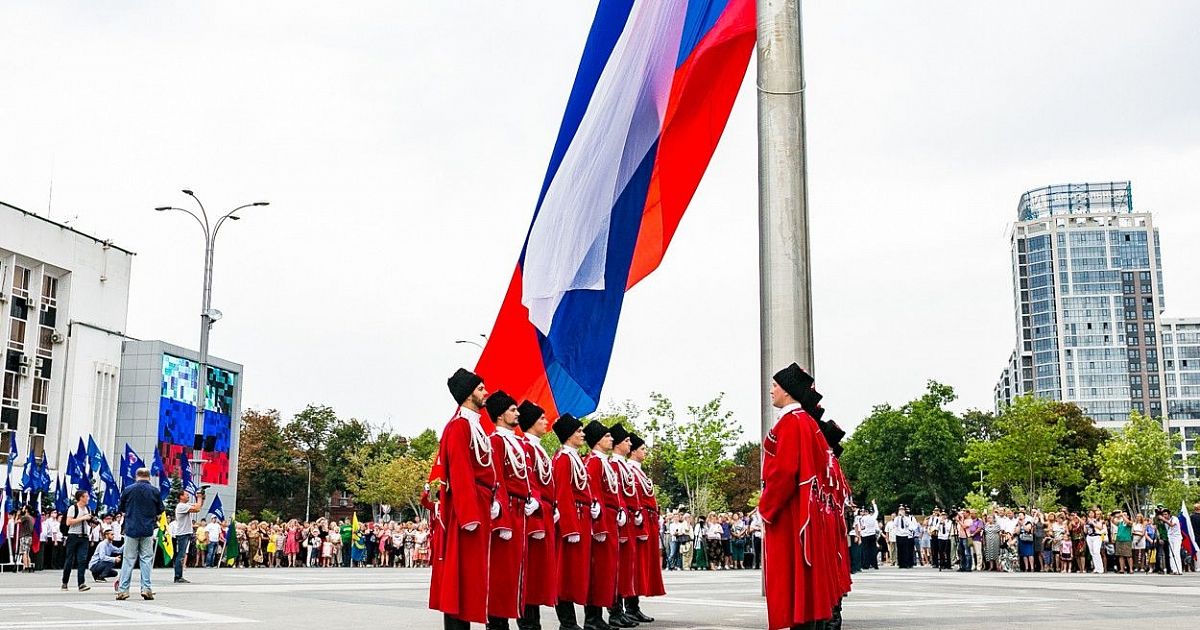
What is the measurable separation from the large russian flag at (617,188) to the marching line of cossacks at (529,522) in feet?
5.81

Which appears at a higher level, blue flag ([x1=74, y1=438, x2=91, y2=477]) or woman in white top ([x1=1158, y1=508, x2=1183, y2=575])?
blue flag ([x1=74, y1=438, x2=91, y2=477])

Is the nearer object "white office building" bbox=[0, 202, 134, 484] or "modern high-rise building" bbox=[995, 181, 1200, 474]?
"white office building" bbox=[0, 202, 134, 484]

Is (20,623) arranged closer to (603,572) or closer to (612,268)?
(603,572)

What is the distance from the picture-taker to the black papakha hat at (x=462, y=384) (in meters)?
9.17

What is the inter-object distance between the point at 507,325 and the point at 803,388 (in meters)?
5.79

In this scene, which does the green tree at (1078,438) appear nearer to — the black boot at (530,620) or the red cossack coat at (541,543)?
the red cossack coat at (541,543)

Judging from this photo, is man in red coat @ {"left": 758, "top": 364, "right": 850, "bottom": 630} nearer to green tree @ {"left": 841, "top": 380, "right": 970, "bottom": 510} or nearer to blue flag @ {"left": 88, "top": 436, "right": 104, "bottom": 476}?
blue flag @ {"left": 88, "top": 436, "right": 104, "bottom": 476}

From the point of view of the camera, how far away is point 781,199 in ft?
44.0

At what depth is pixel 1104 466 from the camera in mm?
74062

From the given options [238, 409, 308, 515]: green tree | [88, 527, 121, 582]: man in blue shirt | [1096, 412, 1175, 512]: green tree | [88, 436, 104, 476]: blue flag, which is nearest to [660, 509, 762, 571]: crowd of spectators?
[88, 436, 104, 476]: blue flag

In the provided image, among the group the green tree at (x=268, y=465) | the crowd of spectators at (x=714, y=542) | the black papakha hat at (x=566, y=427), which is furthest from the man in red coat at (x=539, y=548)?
the green tree at (x=268, y=465)

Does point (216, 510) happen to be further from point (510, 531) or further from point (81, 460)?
point (510, 531)

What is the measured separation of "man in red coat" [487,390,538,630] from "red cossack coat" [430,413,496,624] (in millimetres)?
115

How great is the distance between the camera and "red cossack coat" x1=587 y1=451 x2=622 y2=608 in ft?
36.4
